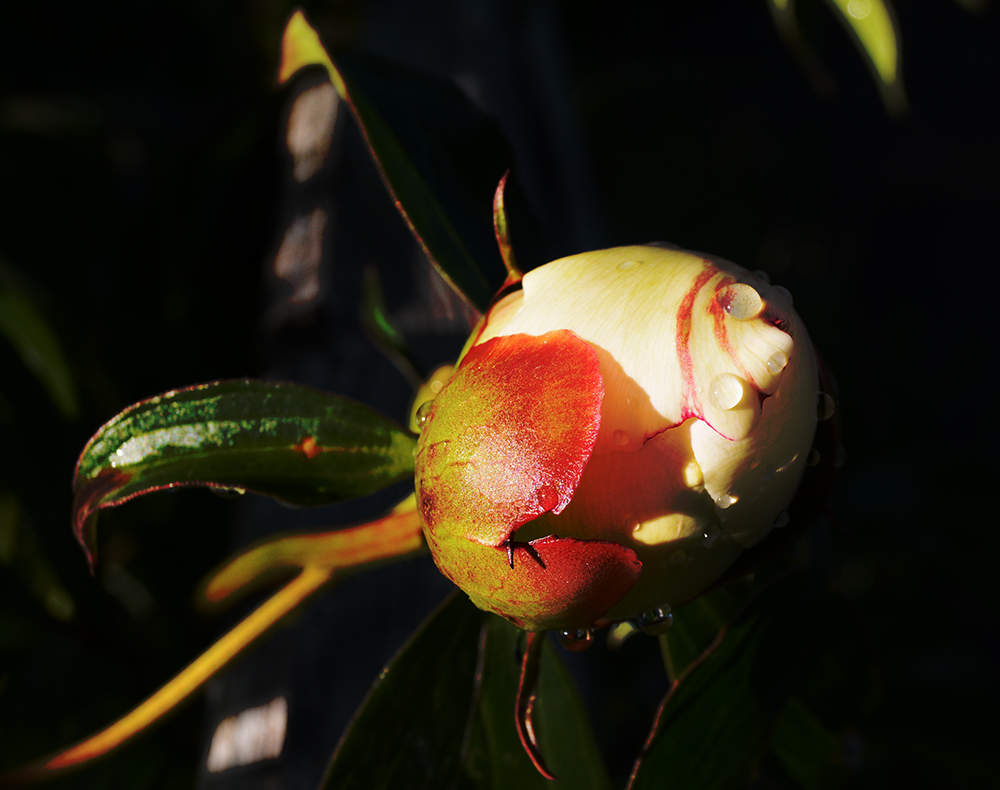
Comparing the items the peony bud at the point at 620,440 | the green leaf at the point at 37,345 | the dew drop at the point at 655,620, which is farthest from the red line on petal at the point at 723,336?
the green leaf at the point at 37,345

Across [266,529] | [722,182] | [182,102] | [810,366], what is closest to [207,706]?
[266,529]

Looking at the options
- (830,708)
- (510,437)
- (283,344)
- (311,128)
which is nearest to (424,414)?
(510,437)

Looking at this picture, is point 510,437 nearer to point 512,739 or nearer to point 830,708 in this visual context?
point 512,739

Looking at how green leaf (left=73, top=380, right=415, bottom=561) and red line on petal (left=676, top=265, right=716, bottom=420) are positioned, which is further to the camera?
green leaf (left=73, top=380, right=415, bottom=561)

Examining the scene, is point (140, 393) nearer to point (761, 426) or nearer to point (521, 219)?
point (521, 219)

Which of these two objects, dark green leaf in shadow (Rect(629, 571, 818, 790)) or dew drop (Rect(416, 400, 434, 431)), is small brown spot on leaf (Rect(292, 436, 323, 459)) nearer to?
dew drop (Rect(416, 400, 434, 431))

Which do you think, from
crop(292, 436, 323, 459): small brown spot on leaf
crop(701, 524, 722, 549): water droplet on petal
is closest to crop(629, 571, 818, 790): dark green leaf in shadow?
crop(701, 524, 722, 549): water droplet on petal
